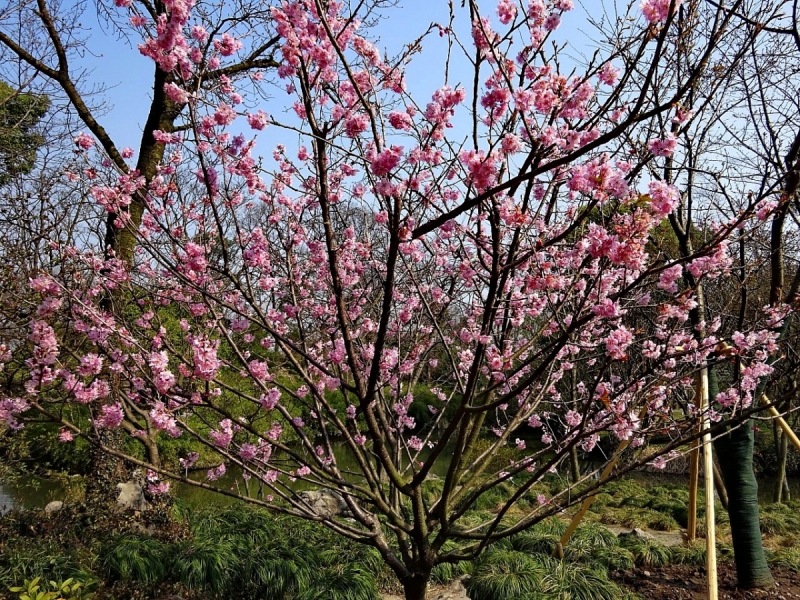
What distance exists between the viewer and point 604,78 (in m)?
2.28

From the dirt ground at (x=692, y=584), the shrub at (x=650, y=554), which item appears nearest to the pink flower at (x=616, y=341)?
the dirt ground at (x=692, y=584)

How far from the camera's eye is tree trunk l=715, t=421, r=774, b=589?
4.33 m

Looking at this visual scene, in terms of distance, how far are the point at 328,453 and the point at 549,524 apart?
504 centimetres

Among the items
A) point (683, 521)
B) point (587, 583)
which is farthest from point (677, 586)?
point (683, 521)

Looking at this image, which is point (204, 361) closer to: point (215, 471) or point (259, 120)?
point (259, 120)

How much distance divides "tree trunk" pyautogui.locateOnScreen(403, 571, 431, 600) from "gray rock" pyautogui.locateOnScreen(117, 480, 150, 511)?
5085mm

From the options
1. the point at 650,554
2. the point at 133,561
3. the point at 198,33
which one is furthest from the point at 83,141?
the point at 650,554

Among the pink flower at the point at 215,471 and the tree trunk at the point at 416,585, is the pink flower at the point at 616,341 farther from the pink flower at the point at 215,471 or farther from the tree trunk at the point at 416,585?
the pink flower at the point at 215,471

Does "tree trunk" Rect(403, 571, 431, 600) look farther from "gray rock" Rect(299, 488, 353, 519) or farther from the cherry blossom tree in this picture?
"gray rock" Rect(299, 488, 353, 519)

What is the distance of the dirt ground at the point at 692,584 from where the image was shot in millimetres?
4292

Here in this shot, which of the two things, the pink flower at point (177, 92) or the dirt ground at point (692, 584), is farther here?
the dirt ground at point (692, 584)

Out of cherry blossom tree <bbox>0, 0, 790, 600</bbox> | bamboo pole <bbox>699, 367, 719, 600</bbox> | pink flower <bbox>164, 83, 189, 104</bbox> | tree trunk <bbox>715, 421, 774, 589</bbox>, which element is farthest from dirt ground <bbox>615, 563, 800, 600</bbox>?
pink flower <bbox>164, 83, 189, 104</bbox>

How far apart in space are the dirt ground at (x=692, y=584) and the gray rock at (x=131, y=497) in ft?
18.3

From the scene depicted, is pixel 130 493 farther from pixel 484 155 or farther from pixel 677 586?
pixel 484 155
